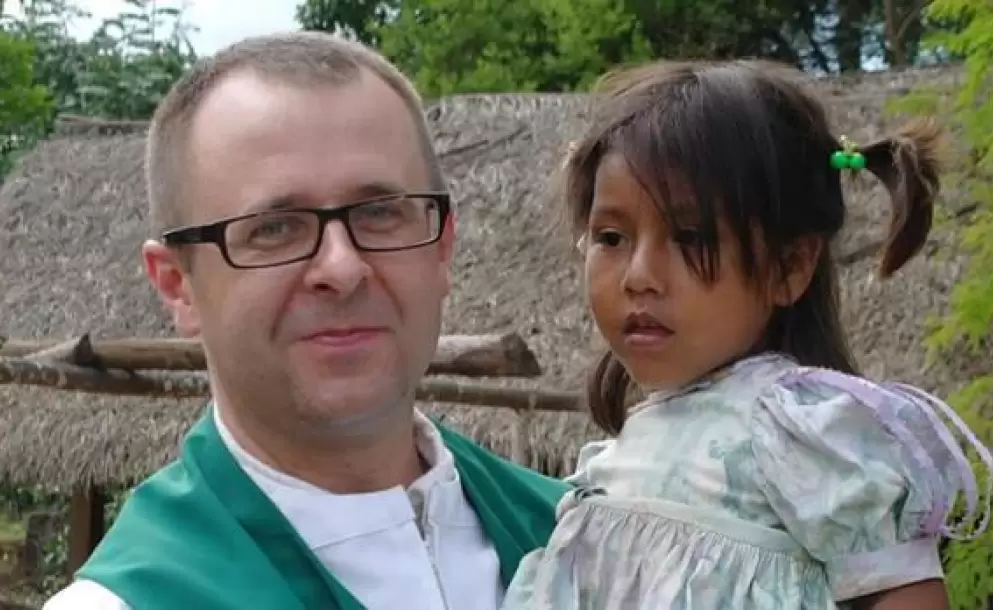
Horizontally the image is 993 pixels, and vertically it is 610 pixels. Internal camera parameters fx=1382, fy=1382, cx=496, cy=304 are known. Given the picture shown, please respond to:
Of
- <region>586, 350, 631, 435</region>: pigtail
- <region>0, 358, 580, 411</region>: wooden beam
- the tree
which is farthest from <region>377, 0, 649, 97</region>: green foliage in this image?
<region>586, 350, 631, 435</region>: pigtail

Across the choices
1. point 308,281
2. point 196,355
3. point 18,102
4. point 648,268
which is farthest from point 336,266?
point 18,102

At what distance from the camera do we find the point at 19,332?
7.54 metres

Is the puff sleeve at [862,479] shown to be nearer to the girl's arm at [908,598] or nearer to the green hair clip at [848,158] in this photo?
the girl's arm at [908,598]

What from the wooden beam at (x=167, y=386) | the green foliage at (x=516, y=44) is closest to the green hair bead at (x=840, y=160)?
the wooden beam at (x=167, y=386)

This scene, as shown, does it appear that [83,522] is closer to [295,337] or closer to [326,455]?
[326,455]

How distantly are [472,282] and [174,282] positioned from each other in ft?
15.7

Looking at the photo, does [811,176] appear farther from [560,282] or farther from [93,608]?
[560,282]

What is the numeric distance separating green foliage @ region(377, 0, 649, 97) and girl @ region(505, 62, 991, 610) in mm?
10915

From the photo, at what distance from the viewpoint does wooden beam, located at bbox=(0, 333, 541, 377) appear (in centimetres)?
379

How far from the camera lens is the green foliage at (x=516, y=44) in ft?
42.0

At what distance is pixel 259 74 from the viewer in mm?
1608

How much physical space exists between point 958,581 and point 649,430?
251 cm

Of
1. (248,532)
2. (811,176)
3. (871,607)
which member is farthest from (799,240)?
(248,532)

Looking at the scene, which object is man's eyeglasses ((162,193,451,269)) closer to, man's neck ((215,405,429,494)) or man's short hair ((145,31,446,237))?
man's short hair ((145,31,446,237))
